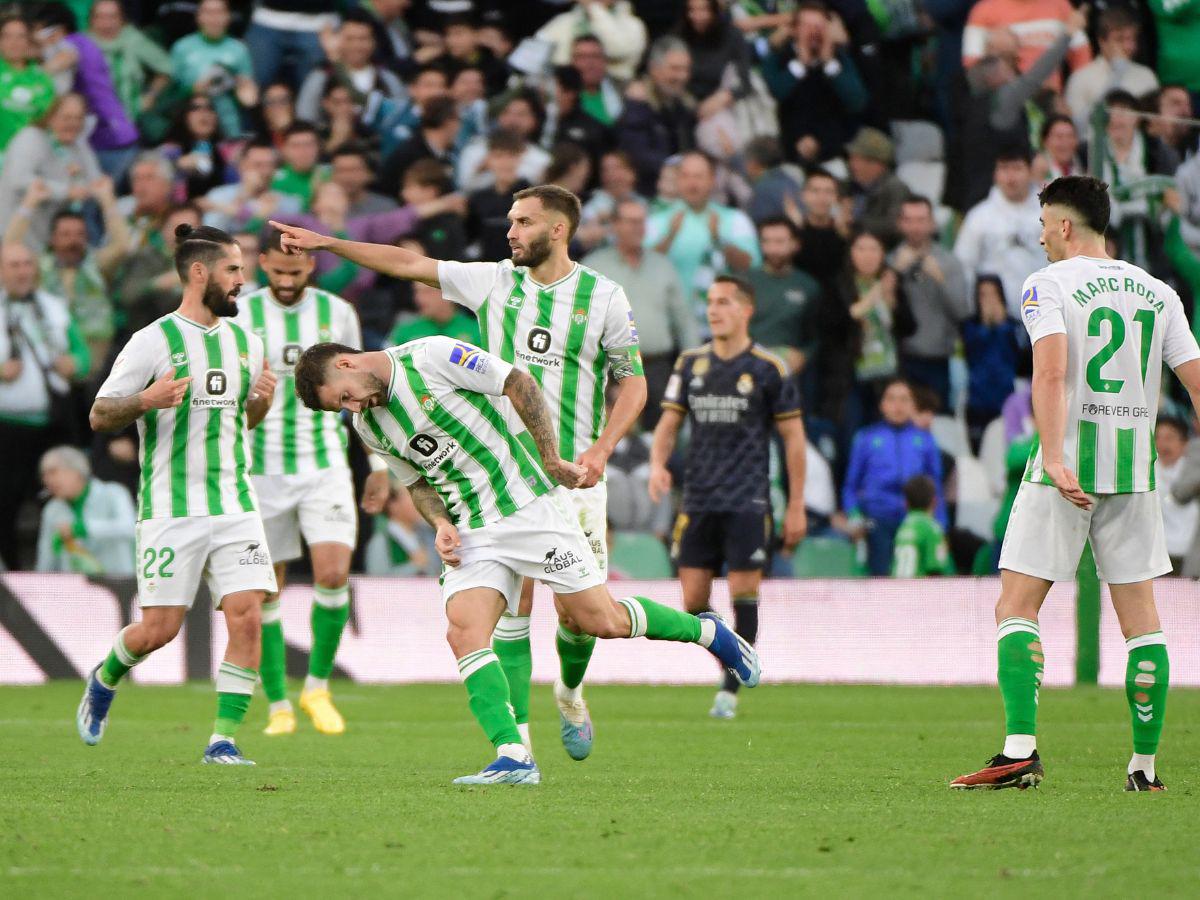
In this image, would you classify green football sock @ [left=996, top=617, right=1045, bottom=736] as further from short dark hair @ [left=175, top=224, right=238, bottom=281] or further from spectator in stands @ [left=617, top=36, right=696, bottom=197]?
spectator in stands @ [left=617, top=36, right=696, bottom=197]

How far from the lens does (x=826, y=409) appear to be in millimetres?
15906

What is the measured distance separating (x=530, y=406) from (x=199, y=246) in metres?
2.19

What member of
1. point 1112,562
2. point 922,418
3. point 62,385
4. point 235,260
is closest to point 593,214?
point 922,418

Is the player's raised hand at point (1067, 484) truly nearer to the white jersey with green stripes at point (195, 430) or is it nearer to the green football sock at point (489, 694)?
the green football sock at point (489, 694)

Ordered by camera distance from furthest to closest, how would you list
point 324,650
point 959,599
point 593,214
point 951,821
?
point 593,214 → point 959,599 → point 324,650 → point 951,821

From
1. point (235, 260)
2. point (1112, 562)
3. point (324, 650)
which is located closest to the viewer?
point (1112, 562)

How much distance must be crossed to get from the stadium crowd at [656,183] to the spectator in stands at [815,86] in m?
0.03

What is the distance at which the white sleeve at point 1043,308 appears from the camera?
7.01 metres

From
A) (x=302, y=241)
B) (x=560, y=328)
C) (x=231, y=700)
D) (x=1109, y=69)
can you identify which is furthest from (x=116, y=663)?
(x=1109, y=69)

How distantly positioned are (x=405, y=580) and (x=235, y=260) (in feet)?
19.1

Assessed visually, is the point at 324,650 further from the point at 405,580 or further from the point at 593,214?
the point at 593,214

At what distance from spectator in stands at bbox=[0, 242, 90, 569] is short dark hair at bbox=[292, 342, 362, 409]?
8.91 meters

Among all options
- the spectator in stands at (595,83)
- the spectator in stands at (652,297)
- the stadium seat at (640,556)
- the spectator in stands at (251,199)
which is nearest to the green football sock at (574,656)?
the stadium seat at (640,556)

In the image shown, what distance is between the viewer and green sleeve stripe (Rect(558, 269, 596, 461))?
8.38m
